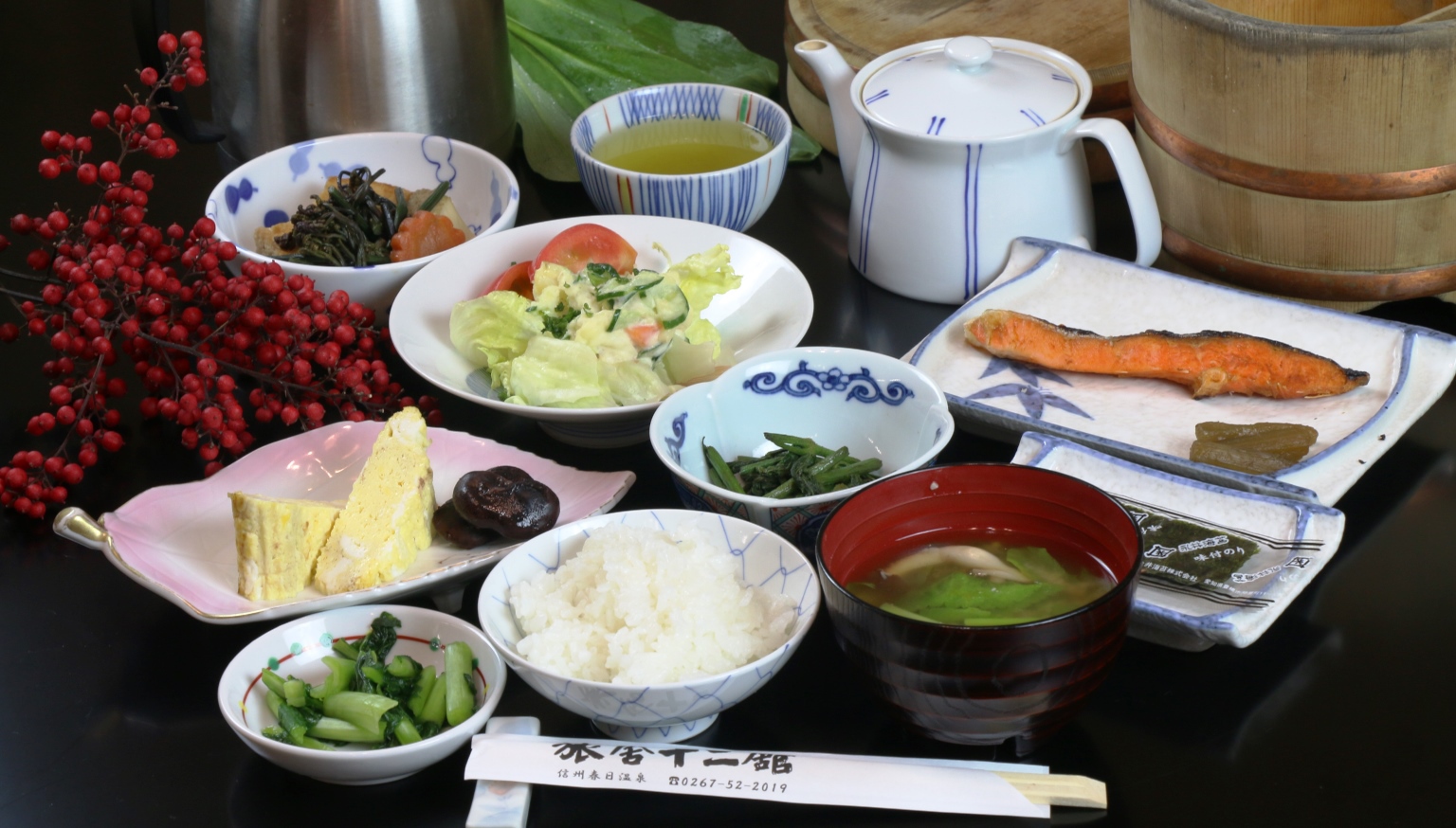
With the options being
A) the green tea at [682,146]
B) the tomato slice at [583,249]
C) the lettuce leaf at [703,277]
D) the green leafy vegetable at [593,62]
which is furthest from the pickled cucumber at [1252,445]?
the green leafy vegetable at [593,62]

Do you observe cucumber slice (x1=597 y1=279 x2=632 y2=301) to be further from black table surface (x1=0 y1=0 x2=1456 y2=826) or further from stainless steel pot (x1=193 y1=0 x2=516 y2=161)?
stainless steel pot (x1=193 y1=0 x2=516 y2=161)

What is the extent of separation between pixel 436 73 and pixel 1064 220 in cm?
82

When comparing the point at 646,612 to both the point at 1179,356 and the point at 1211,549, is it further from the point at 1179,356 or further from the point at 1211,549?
the point at 1179,356

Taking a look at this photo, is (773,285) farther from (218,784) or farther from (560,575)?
(218,784)

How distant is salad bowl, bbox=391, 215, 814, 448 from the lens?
1.27 m

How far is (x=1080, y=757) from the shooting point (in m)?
0.95

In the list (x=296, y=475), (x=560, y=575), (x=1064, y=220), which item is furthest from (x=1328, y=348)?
(x=296, y=475)

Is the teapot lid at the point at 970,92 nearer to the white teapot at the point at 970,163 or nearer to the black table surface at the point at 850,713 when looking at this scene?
the white teapot at the point at 970,163

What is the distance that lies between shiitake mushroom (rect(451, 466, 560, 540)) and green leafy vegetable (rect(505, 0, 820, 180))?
877 mm

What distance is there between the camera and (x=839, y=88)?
1624mm

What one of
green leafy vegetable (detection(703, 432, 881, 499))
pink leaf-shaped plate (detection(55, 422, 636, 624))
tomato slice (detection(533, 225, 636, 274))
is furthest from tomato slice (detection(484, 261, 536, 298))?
green leafy vegetable (detection(703, 432, 881, 499))

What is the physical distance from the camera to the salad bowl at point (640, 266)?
1.27 m

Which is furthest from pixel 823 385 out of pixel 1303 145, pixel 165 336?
pixel 165 336

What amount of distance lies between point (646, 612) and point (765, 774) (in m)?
0.15
